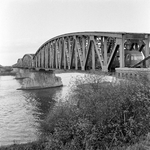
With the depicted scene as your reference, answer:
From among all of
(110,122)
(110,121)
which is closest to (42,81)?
(110,121)

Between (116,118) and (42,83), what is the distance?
69.5 m

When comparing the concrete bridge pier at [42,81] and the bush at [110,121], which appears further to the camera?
the concrete bridge pier at [42,81]

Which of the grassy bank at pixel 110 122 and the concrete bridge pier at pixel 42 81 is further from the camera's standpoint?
the concrete bridge pier at pixel 42 81

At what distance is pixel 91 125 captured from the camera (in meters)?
15.9

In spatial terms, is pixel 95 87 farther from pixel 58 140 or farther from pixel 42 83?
pixel 42 83

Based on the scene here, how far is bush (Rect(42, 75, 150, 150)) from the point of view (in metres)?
14.8

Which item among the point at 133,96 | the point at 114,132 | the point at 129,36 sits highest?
the point at 129,36

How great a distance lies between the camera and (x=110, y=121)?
16.0 m

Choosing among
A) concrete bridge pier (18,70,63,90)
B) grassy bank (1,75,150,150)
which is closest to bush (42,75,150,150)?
grassy bank (1,75,150,150)

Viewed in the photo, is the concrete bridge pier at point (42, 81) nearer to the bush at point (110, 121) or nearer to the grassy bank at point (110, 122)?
the grassy bank at point (110, 122)

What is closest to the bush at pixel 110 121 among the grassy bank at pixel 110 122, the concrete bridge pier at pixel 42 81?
the grassy bank at pixel 110 122

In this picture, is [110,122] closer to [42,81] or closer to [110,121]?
[110,121]

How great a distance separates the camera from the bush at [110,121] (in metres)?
14.8

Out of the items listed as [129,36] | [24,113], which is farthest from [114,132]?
[24,113]
